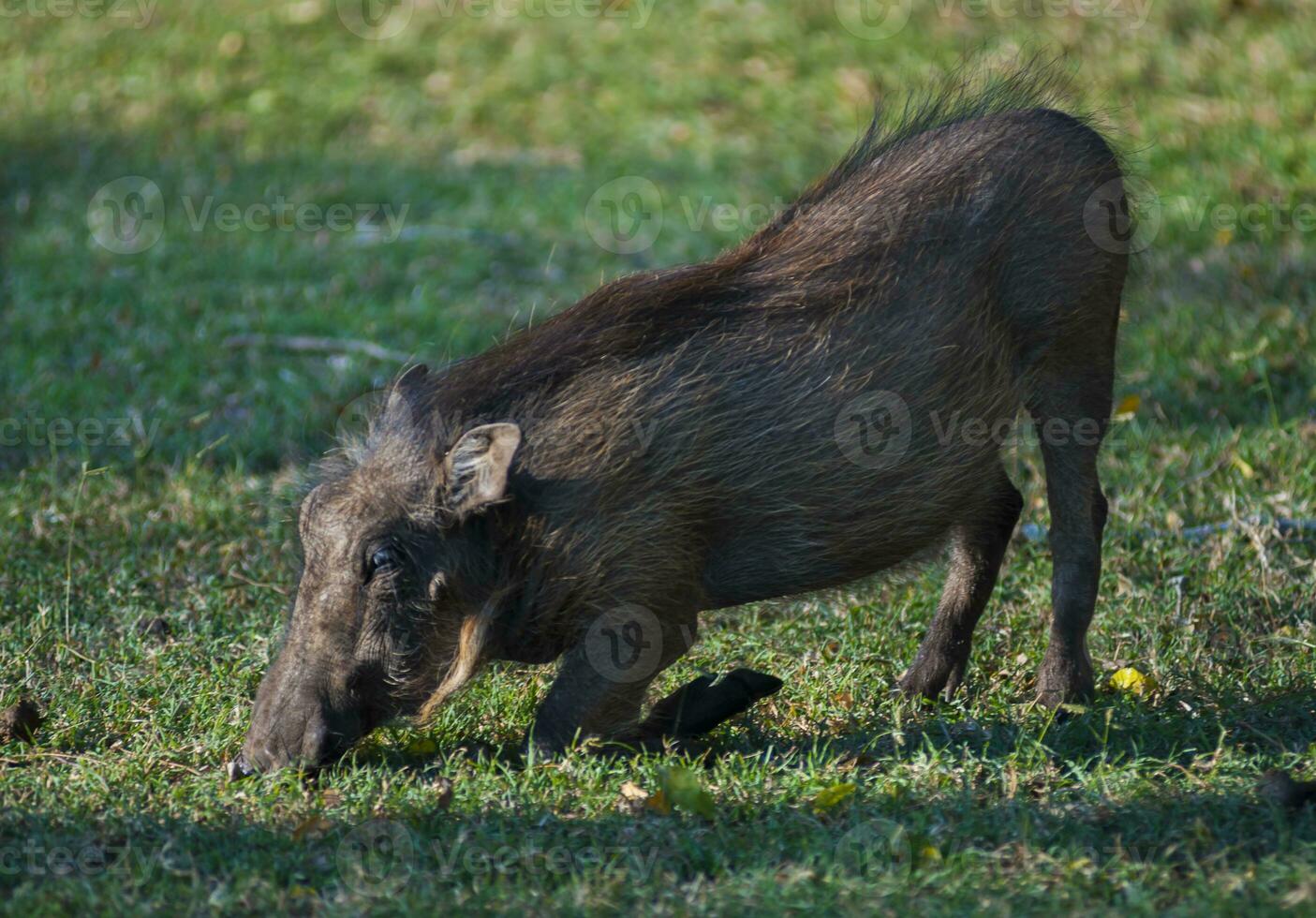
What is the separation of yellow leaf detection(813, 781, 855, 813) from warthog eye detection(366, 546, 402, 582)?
1086mm

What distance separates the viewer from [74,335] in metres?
6.75

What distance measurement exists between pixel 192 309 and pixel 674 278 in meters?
3.84

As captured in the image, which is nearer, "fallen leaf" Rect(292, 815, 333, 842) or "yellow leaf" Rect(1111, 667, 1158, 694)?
"fallen leaf" Rect(292, 815, 333, 842)

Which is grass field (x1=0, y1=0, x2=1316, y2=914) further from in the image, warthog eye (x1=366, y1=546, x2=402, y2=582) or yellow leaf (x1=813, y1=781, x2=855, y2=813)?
warthog eye (x1=366, y1=546, x2=402, y2=582)

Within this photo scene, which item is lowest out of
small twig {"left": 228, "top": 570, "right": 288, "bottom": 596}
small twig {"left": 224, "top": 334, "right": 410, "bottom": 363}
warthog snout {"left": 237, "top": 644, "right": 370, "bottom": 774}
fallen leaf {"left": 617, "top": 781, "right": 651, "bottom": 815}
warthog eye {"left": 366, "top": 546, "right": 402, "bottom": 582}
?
fallen leaf {"left": 617, "top": 781, "right": 651, "bottom": 815}

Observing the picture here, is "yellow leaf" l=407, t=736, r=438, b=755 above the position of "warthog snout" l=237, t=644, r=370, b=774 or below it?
below

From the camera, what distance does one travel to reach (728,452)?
12.2 ft

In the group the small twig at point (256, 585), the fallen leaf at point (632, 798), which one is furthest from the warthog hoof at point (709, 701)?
the small twig at point (256, 585)

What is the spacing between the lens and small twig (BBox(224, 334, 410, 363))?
6582mm

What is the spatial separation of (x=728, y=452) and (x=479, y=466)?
60cm

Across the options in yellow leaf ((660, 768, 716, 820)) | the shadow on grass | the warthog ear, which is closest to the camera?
the shadow on grass

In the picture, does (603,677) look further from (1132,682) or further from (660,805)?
(1132,682)

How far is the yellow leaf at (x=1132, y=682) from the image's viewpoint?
4051 mm

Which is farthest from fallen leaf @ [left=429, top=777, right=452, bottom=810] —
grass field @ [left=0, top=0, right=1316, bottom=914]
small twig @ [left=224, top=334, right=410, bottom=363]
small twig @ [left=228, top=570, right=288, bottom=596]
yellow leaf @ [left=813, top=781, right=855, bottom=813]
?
small twig @ [left=224, top=334, right=410, bottom=363]
